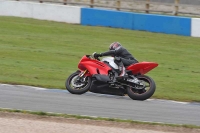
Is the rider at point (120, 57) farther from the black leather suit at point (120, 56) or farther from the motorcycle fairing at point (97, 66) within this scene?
the motorcycle fairing at point (97, 66)

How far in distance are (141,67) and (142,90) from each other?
0.50m

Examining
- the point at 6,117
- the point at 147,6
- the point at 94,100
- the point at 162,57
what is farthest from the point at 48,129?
the point at 147,6

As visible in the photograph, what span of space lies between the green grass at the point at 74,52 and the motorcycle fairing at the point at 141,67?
3.48 feet

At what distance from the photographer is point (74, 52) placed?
2028 cm

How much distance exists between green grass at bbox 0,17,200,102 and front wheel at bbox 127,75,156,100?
3.05 ft

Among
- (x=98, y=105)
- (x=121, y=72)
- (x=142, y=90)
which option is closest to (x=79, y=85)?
(x=121, y=72)

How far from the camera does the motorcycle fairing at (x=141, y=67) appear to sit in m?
12.3

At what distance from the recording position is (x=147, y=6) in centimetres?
3036

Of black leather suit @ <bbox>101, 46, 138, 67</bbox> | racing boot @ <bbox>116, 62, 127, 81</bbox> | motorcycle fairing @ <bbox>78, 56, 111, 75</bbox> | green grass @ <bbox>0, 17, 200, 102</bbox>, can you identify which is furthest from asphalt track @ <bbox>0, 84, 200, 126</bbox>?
green grass @ <bbox>0, 17, 200, 102</bbox>

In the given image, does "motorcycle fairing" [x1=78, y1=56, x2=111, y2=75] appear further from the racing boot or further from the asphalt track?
the asphalt track

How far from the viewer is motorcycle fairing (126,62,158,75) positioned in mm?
12305

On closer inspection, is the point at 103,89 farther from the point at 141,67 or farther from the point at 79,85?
the point at 141,67

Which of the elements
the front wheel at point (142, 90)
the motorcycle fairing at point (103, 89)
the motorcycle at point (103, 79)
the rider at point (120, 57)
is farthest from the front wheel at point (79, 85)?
the front wheel at point (142, 90)

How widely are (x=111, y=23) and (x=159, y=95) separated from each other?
14.3m
